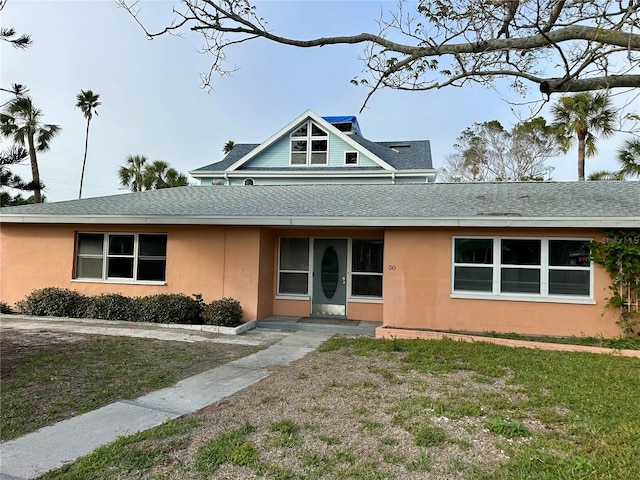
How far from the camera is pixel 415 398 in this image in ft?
16.9

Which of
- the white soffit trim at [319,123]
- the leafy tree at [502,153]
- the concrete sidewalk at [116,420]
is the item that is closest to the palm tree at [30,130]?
the white soffit trim at [319,123]

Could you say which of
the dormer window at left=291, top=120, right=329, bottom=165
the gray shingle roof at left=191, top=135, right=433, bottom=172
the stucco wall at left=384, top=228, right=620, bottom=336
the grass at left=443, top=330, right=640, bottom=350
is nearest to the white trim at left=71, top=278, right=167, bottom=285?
the stucco wall at left=384, top=228, right=620, bottom=336

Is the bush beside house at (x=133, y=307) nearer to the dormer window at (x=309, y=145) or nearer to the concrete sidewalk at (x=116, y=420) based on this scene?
the concrete sidewalk at (x=116, y=420)

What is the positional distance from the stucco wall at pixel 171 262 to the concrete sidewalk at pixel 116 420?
153 inches

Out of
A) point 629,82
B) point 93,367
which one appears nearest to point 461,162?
point 629,82

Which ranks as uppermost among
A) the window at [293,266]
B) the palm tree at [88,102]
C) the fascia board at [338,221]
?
the palm tree at [88,102]

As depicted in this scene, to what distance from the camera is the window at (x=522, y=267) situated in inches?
362

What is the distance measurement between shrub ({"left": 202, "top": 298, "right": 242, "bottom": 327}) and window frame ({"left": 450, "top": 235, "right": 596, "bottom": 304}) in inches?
201

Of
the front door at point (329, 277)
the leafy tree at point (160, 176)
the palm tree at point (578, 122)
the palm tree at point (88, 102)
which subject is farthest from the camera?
the leafy tree at point (160, 176)

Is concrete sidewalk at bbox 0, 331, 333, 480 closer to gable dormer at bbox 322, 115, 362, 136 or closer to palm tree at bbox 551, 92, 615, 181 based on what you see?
gable dormer at bbox 322, 115, 362, 136

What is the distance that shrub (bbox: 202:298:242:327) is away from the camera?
1005cm

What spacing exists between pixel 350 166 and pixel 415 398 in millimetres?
14719

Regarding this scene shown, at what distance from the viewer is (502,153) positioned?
3047 cm

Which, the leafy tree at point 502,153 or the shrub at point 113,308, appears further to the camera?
the leafy tree at point 502,153
